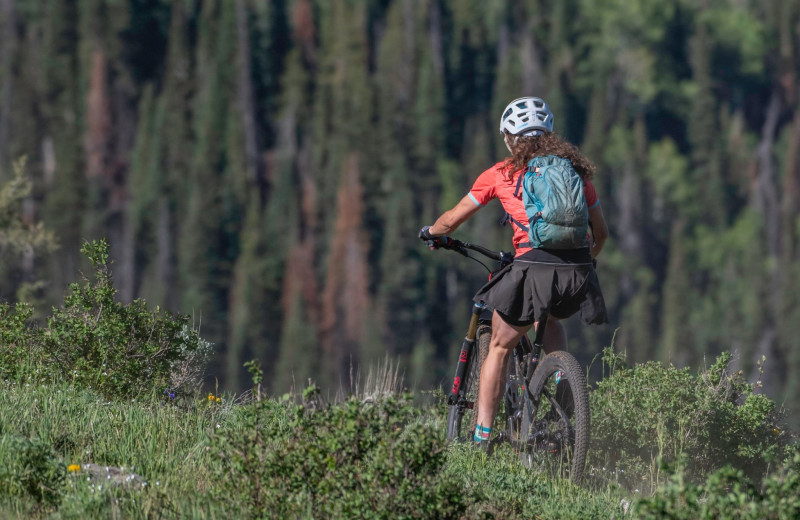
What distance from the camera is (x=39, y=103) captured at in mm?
88938

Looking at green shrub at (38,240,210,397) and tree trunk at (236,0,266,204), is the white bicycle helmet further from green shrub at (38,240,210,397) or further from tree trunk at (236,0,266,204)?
tree trunk at (236,0,266,204)

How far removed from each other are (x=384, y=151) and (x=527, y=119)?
84.4 meters

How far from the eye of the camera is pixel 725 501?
14.3 feet

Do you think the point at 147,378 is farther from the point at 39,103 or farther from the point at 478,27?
the point at 478,27

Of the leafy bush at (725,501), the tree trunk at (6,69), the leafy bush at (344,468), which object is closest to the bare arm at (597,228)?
the leafy bush at (344,468)

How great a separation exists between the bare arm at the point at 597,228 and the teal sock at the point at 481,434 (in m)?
1.06

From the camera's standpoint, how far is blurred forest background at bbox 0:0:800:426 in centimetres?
8250

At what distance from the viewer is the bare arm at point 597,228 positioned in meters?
Answer: 6.65

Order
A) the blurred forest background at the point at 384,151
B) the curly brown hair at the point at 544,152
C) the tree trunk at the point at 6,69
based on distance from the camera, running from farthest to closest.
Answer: the tree trunk at the point at 6,69
the blurred forest background at the point at 384,151
the curly brown hair at the point at 544,152

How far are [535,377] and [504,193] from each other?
3.05 feet

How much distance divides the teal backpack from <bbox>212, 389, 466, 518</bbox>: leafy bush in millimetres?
1588

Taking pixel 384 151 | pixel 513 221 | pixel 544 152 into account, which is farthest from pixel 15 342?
pixel 384 151

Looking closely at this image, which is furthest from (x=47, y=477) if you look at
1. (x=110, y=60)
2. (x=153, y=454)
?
(x=110, y=60)

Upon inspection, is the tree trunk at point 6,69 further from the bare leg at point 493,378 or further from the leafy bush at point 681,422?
the bare leg at point 493,378
